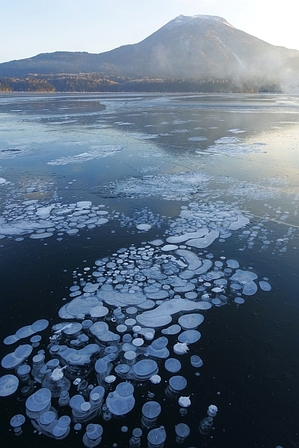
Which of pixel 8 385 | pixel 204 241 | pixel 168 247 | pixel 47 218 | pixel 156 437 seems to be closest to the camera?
pixel 156 437

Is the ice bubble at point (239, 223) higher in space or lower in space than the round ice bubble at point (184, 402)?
lower

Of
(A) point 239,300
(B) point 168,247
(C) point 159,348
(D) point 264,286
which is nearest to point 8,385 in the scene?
(C) point 159,348

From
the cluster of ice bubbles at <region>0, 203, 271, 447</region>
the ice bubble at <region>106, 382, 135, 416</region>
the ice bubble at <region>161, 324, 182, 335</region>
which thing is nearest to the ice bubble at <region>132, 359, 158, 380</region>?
the cluster of ice bubbles at <region>0, 203, 271, 447</region>

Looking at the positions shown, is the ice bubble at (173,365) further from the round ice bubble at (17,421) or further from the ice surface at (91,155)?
the ice surface at (91,155)

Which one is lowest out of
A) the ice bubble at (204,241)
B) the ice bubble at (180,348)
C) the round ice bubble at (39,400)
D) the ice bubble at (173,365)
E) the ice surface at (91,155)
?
the ice surface at (91,155)

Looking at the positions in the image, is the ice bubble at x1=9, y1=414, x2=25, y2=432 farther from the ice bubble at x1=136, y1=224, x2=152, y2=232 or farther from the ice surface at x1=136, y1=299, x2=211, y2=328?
the ice bubble at x1=136, y1=224, x2=152, y2=232

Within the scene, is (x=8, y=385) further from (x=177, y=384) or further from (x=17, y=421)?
(x=177, y=384)

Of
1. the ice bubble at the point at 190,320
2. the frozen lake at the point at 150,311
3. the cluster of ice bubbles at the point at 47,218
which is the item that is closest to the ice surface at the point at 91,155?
the frozen lake at the point at 150,311

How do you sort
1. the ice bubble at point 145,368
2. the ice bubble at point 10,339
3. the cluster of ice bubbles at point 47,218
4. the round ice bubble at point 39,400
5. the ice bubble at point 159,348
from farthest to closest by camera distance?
the cluster of ice bubbles at point 47,218 → the ice bubble at point 10,339 → the ice bubble at point 159,348 → the ice bubble at point 145,368 → the round ice bubble at point 39,400

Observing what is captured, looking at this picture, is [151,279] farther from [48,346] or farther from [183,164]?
[183,164]
